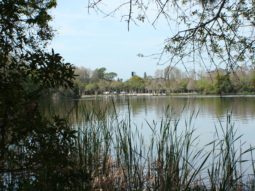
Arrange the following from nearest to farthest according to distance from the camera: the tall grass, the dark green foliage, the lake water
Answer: the dark green foliage → the tall grass → the lake water

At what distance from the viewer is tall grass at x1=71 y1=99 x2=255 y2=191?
145 inches

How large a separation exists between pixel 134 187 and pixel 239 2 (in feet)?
8.31

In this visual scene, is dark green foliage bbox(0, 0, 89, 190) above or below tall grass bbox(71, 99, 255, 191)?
above

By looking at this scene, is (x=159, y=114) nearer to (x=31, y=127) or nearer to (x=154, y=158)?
(x=154, y=158)

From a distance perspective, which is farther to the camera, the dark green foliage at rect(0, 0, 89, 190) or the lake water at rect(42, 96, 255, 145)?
the lake water at rect(42, 96, 255, 145)

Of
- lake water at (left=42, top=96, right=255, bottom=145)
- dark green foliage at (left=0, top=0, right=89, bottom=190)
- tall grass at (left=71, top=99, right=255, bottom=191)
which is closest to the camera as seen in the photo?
dark green foliage at (left=0, top=0, right=89, bottom=190)

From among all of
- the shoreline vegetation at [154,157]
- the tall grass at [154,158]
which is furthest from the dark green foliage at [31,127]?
the tall grass at [154,158]

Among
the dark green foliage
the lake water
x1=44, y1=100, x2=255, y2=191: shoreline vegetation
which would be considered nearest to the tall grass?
x1=44, y1=100, x2=255, y2=191: shoreline vegetation

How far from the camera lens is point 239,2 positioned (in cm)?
484

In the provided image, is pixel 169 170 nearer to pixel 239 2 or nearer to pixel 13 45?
pixel 13 45

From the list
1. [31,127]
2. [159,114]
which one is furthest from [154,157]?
[159,114]

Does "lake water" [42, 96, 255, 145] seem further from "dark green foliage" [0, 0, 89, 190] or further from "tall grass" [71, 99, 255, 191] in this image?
"dark green foliage" [0, 0, 89, 190]

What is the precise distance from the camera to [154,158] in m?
5.25

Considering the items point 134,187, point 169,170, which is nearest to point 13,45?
point 169,170
